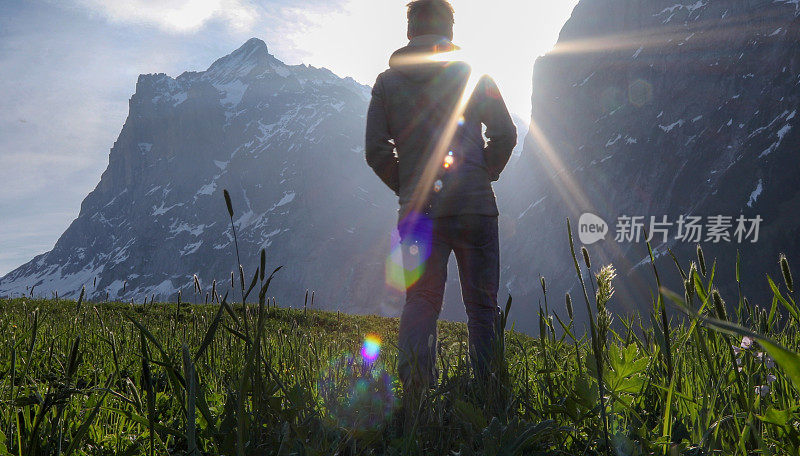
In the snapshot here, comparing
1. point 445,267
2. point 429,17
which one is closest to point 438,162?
point 445,267

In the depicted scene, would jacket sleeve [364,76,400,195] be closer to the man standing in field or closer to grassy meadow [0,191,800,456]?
the man standing in field

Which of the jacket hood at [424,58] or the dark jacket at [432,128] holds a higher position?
the jacket hood at [424,58]

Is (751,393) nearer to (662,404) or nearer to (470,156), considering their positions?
(662,404)

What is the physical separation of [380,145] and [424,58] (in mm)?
778

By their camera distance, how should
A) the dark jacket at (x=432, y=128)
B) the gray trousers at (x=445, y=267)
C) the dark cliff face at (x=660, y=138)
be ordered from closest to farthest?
the gray trousers at (x=445, y=267)
the dark jacket at (x=432, y=128)
the dark cliff face at (x=660, y=138)

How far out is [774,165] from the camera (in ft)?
312

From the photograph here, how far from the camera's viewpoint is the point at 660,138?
118 m

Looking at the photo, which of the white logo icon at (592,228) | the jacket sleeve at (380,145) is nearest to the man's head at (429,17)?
the jacket sleeve at (380,145)

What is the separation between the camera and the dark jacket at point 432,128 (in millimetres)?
3906

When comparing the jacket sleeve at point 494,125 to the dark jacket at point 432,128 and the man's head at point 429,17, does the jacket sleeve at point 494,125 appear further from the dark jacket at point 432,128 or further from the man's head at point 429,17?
the man's head at point 429,17

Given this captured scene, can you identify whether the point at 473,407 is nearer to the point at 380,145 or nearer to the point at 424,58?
the point at 380,145

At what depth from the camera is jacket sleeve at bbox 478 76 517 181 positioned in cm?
407

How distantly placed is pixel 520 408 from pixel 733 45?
139624 millimetres

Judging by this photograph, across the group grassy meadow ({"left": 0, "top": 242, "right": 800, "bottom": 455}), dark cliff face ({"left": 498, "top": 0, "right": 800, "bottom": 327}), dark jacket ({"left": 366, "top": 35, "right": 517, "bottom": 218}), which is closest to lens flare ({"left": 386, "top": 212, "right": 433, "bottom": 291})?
dark jacket ({"left": 366, "top": 35, "right": 517, "bottom": 218})
